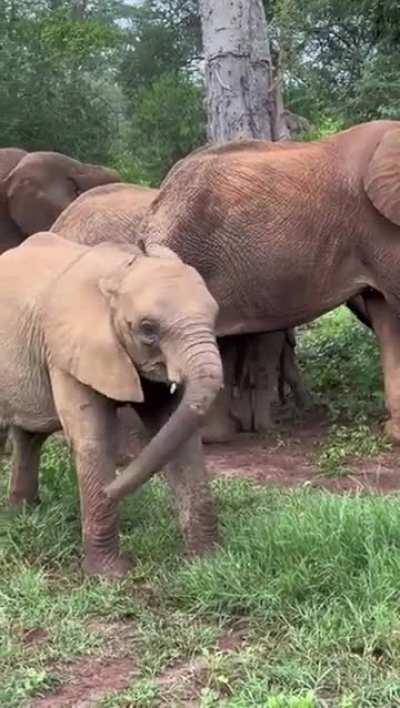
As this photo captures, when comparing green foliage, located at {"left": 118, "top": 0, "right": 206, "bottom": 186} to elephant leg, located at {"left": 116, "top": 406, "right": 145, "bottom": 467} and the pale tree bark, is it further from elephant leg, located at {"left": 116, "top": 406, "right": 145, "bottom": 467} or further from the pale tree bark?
elephant leg, located at {"left": 116, "top": 406, "right": 145, "bottom": 467}

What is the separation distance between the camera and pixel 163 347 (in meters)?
4.12

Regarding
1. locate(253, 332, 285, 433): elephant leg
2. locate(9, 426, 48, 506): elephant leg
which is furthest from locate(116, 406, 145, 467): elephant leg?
locate(9, 426, 48, 506): elephant leg

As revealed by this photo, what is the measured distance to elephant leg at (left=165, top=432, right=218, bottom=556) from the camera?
4.45 meters

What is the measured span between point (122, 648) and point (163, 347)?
1.02m

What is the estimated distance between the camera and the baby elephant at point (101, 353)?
13.2ft

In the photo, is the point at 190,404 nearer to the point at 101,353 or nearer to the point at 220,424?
the point at 101,353

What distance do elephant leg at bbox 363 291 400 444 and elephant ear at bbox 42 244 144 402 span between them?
8.29 feet

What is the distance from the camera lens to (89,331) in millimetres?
4348

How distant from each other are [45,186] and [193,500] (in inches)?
218

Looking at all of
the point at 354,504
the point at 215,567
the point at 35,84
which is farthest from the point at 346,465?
the point at 35,84

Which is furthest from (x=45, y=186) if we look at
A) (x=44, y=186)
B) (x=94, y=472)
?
(x=94, y=472)

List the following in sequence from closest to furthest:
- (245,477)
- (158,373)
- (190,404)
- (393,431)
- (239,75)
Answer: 1. (190,404)
2. (158,373)
3. (245,477)
4. (393,431)
5. (239,75)

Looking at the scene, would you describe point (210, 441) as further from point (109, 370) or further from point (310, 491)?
point (109, 370)

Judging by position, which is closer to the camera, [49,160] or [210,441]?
[210,441]
